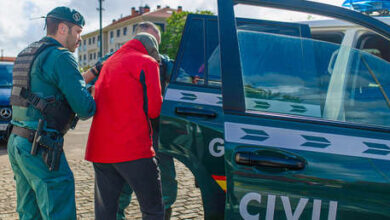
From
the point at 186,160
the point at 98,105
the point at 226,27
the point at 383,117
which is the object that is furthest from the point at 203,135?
the point at 383,117

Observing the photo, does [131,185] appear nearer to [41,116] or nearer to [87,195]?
[41,116]

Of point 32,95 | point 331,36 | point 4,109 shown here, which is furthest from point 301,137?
point 4,109

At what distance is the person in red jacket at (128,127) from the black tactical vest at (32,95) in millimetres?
221

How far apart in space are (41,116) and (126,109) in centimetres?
49

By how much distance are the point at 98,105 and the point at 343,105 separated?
141 centimetres

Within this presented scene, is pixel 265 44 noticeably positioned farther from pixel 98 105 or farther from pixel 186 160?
pixel 98 105

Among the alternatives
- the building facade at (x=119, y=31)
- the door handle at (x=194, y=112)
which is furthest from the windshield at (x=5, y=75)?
the building facade at (x=119, y=31)

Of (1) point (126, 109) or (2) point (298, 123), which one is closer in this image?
(2) point (298, 123)

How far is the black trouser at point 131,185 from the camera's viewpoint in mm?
2275

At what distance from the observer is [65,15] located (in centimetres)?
224

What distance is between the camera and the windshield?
27.3 ft

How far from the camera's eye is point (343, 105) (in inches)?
72.8

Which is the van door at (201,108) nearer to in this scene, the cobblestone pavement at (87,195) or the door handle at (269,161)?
the door handle at (269,161)

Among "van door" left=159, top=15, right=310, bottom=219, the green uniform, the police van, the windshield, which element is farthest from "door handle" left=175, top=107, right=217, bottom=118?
the windshield
